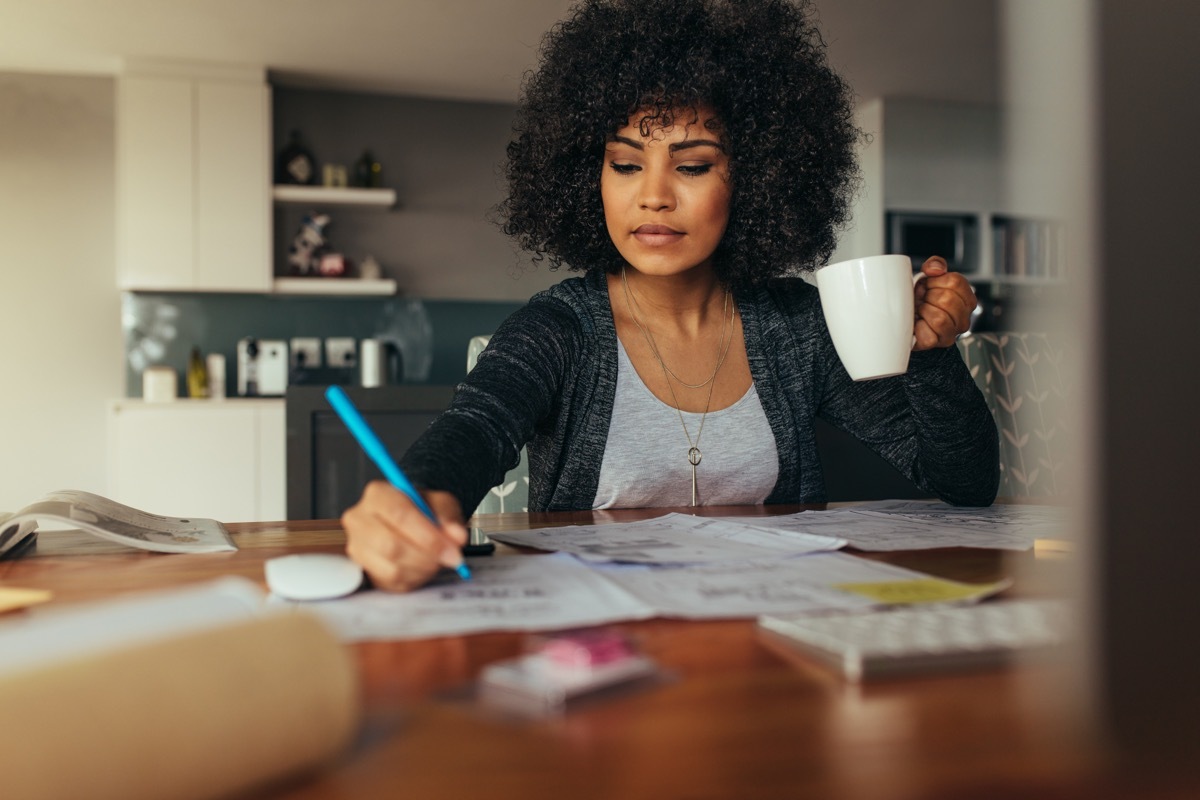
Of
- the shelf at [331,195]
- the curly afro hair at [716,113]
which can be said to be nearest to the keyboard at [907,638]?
the curly afro hair at [716,113]

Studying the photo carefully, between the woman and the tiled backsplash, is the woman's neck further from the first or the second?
the tiled backsplash

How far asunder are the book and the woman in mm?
348

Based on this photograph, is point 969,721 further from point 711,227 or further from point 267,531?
point 711,227

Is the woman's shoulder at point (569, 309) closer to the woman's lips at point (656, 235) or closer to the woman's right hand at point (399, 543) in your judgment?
the woman's lips at point (656, 235)

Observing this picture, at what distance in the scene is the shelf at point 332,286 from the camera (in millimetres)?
4688

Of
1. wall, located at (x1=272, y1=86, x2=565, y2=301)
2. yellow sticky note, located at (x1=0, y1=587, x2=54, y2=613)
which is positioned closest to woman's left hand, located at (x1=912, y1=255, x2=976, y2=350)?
yellow sticky note, located at (x1=0, y1=587, x2=54, y2=613)

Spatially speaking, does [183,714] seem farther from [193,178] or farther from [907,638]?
[193,178]

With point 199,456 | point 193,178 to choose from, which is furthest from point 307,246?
point 199,456

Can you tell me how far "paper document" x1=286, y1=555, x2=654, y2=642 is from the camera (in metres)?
0.48

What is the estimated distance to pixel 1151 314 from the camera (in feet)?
0.57

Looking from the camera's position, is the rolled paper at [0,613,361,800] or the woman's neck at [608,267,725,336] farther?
the woman's neck at [608,267,725,336]

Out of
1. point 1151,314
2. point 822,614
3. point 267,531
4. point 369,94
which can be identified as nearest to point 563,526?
point 267,531

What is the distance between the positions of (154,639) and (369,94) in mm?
5216

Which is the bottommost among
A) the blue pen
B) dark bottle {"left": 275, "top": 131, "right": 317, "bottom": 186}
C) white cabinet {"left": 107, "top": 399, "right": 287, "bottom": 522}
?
white cabinet {"left": 107, "top": 399, "right": 287, "bottom": 522}
